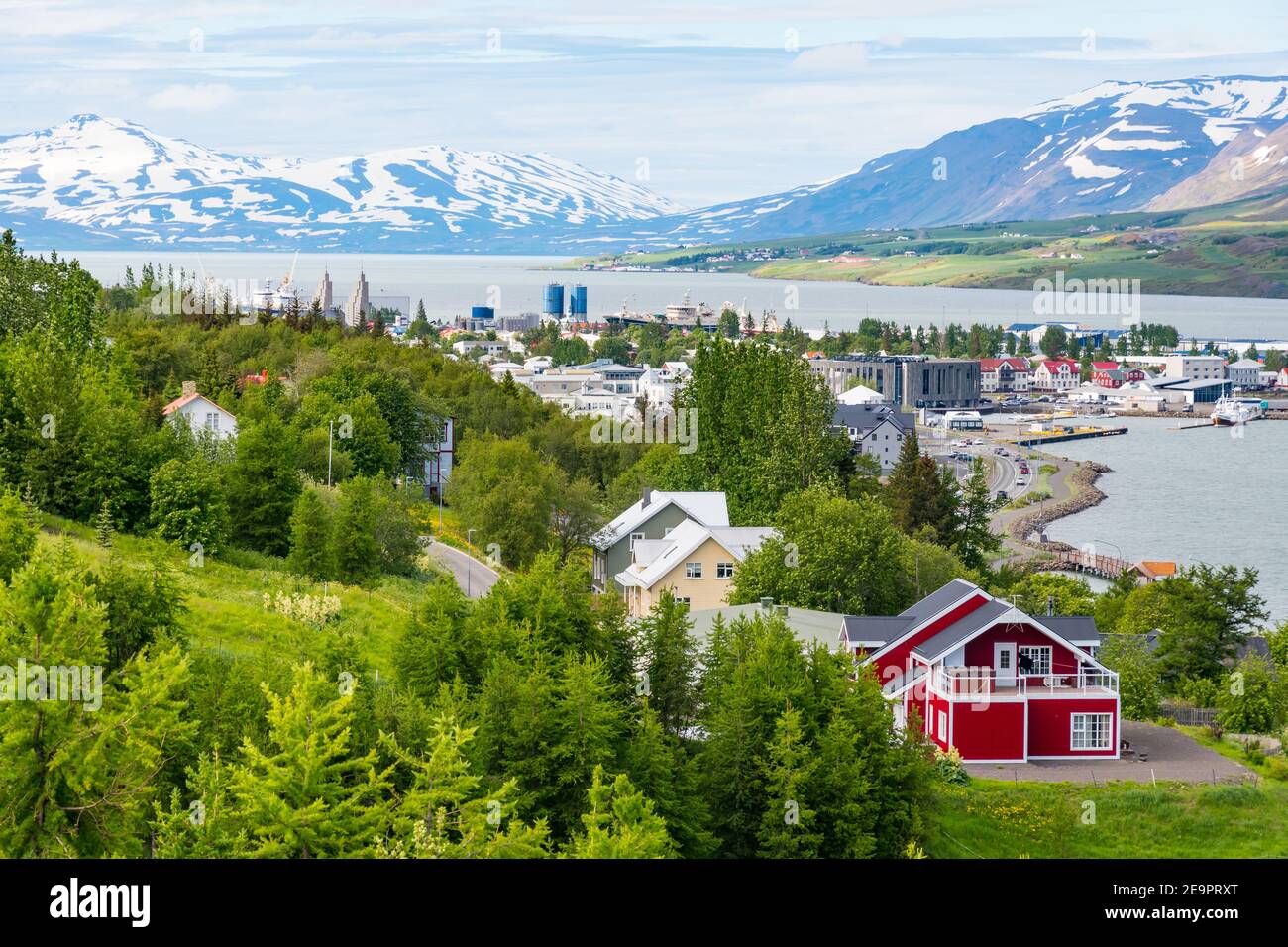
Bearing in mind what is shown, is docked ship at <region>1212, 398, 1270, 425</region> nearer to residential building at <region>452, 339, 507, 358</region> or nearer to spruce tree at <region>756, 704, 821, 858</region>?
Result: residential building at <region>452, 339, 507, 358</region>

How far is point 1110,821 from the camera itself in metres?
17.7

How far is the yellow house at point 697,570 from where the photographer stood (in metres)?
31.1

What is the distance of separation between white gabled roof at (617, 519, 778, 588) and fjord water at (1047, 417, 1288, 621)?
1815cm

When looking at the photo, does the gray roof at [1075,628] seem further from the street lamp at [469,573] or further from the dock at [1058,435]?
the dock at [1058,435]

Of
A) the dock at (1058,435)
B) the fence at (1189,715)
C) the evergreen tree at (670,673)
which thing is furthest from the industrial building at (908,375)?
the evergreen tree at (670,673)

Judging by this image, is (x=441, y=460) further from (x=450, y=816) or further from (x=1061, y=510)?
(x=450, y=816)

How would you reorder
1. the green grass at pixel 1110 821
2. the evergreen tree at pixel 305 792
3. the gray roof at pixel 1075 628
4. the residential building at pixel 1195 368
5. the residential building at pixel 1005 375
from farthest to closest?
the residential building at pixel 1005 375 → the residential building at pixel 1195 368 → the gray roof at pixel 1075 628 → the green grass at pixel 1110 821 → the evergreen tree at pixel 305 792

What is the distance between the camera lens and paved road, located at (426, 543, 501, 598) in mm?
29320

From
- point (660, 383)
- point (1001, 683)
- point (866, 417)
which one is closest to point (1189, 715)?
point (1001, 683)

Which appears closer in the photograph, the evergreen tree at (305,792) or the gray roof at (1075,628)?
the evergreen tree at (305,792)

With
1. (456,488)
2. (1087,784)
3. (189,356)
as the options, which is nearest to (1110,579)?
(456,488)

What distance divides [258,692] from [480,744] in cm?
201

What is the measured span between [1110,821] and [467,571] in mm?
16824

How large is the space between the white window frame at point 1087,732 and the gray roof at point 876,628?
9.39 ft
